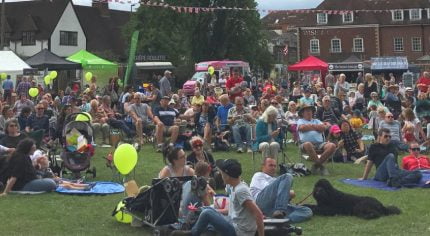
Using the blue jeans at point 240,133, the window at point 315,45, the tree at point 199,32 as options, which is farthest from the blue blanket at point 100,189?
the window at point 315,45

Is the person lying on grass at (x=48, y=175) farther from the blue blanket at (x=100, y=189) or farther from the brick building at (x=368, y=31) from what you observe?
the brick building at (x=368, y=31)

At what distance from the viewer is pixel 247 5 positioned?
5550 cm

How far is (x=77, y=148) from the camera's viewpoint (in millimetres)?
11164

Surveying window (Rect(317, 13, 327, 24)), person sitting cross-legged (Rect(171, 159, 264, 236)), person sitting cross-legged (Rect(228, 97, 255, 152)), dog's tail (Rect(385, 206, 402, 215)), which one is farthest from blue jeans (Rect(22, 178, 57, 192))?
window (Rect(317, 13, 327, 24))

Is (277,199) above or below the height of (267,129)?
below

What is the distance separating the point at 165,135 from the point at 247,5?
139 ft

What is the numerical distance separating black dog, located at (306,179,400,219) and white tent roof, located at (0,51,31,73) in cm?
1967

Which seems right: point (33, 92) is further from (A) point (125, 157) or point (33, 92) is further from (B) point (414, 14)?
(B) point (414, 14)

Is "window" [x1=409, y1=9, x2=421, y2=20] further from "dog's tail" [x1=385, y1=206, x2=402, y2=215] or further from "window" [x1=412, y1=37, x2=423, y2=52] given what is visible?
"dog's tail" [x1=385, y1=206, x2=402, y2=215]

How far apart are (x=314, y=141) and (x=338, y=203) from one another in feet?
13.5

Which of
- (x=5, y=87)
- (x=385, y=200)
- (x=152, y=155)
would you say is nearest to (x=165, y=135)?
(x=152, y=155)

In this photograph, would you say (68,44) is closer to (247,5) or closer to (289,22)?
(247,5)

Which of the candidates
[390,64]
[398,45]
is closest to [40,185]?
[390,64]

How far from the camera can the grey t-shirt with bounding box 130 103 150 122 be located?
15.8 metres
